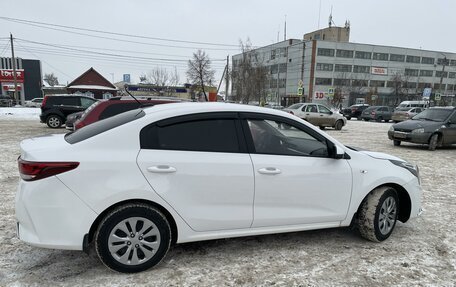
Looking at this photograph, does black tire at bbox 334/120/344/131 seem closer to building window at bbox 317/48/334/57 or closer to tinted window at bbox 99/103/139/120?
tinted window at bbox 99/103/139/120

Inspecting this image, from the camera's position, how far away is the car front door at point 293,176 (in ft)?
11.1

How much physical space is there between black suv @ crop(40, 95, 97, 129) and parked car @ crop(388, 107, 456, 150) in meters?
14.9

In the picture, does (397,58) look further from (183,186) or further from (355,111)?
(183,186)

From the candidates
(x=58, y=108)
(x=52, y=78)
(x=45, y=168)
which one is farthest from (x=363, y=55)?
(x=52, y=78)

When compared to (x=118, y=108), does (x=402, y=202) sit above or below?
below

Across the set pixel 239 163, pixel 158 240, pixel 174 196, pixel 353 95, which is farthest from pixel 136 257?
pixel 353 95

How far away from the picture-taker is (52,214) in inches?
111

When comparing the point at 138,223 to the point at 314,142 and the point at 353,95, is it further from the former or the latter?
the point at 353,95

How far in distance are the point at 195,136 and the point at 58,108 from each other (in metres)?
15.7

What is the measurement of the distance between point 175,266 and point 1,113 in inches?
1152

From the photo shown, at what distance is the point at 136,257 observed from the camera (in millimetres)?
3109

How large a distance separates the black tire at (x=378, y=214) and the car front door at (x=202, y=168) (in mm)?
1481

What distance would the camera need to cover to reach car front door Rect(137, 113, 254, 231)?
3.04 m

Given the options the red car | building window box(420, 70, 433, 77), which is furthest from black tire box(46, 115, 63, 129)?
building window box(420, 70, 433, 77)
